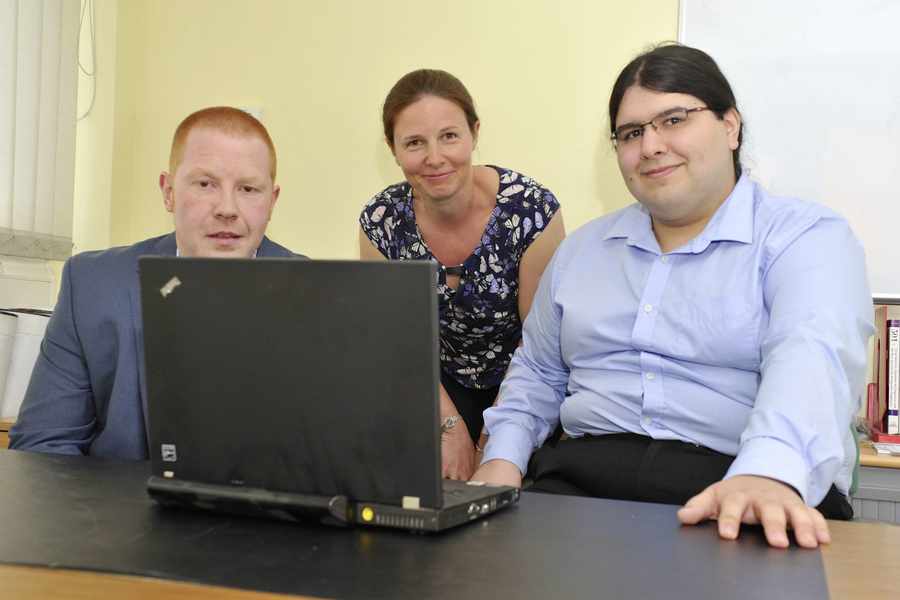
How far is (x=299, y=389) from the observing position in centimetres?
86

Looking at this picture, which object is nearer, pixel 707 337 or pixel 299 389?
pixel 299 389

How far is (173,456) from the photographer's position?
948mm

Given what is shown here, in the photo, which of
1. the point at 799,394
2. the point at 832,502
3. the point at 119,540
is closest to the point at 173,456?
the point at 119,540

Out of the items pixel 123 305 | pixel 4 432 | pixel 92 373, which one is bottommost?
pixel 4 432

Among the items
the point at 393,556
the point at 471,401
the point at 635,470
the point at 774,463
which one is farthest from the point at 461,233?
the point at 393,556

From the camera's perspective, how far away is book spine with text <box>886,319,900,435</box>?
2260mm

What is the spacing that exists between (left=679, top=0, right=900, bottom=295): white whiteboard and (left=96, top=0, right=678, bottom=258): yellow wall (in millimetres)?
213

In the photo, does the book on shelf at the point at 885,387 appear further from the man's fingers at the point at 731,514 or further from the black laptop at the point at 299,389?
the black laptop at the point at 299,389

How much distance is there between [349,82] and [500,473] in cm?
172

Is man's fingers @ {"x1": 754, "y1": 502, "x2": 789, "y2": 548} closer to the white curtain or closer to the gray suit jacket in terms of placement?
the gray suit jacket

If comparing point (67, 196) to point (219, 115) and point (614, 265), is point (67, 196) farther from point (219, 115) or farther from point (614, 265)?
point (614, 265)

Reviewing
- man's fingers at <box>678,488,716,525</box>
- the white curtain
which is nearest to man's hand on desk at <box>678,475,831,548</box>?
man's fingers at <box>678,488,716,525</box>

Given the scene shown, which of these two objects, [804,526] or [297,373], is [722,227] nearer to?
[804,526]

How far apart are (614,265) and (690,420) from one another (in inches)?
13.6
